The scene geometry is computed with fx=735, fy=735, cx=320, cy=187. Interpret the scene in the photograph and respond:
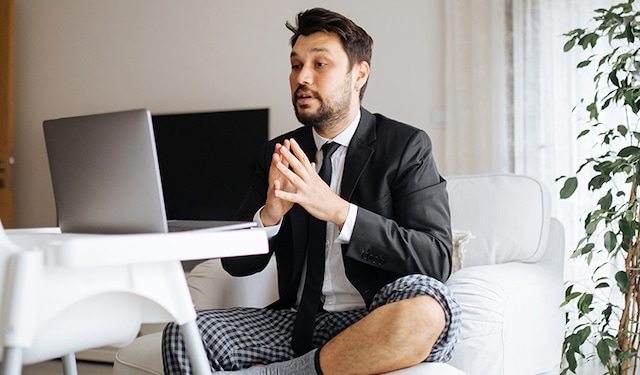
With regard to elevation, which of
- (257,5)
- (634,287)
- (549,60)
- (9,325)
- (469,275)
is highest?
(257,5)

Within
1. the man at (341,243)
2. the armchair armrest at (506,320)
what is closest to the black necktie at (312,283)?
the man at (341,243)

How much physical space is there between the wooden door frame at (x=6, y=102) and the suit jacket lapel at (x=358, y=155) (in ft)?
11.1

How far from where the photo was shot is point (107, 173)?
3.89ft

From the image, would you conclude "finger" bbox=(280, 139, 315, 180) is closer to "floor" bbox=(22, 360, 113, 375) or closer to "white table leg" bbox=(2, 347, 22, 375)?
"white table leg" bbox=(2, 347, 22, 375)

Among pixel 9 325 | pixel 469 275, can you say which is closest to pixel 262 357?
pixel 469 275

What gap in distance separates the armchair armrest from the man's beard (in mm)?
524

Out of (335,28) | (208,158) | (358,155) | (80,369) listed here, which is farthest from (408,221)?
(80,369)

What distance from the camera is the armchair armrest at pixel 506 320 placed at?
1768 mm

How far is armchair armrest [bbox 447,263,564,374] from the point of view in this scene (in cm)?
177

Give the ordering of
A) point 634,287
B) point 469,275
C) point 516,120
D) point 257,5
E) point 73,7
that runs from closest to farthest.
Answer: point 469,275
point 634,287
point 516,120
point 257,5
point 73,7

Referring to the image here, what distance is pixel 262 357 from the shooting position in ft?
5.75

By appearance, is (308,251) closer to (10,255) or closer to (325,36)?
(325,36)

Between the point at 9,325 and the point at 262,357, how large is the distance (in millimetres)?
838

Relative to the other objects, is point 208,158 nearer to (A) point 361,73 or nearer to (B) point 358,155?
(A) point 361,73
